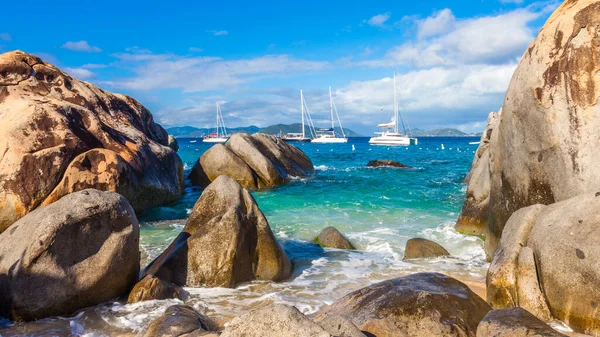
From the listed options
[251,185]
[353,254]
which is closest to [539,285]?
[353,254]

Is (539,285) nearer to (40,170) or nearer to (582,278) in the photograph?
(582,278)

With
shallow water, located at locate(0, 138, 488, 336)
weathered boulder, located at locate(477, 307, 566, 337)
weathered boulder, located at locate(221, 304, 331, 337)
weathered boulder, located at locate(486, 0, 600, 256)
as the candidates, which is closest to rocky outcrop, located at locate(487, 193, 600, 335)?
weathered boulder, located at locate(486, 0, 600, 256)

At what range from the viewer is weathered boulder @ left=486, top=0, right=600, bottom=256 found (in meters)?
7.58

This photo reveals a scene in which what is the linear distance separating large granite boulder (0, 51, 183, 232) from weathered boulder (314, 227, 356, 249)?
6.54 metres

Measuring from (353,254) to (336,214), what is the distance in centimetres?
577

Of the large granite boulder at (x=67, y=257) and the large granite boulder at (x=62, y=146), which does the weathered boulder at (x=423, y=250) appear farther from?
the large granite boulder at (x=62, y=146)

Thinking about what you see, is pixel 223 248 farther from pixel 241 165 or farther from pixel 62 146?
pixel 241 165

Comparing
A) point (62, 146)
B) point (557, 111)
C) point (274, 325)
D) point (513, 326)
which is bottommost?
point (513, 326)

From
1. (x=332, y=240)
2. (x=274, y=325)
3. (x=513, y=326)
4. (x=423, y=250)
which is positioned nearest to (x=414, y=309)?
(x=513, y=326)

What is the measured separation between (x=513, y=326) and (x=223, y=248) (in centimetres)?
519

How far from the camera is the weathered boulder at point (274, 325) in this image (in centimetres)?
359

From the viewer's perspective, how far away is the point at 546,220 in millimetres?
6758

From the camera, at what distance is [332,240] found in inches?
477

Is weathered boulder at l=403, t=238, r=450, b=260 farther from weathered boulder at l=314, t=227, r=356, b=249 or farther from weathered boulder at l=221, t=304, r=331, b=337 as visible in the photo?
weathered boulder at l=221, t=304, r=331, b=337
